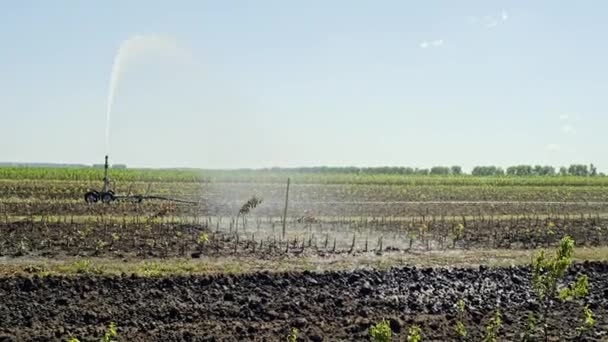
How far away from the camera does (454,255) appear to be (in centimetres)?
1511

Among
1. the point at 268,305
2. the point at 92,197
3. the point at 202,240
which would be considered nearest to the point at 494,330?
the point at 268,305

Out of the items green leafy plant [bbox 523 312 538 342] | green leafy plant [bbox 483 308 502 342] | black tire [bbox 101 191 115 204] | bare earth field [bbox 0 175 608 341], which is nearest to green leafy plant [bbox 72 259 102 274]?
bare earth field [bbox 0 175 608 341]

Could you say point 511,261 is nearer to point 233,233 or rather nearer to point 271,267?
point 271,267

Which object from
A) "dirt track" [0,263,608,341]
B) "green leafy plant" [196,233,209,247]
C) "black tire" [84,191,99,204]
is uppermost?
"black tire" [84,191,99,204]

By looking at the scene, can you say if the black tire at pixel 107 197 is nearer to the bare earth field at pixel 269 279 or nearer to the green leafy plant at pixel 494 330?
the bare earth field at pixel 269 279

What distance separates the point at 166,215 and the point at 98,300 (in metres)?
11.5

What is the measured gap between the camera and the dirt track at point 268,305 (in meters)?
9.01

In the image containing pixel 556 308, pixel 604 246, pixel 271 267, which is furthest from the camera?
pixel 604 246

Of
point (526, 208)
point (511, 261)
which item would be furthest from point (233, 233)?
point (526, 208)

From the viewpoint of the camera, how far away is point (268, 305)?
1031cm

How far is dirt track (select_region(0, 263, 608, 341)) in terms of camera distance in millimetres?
9005

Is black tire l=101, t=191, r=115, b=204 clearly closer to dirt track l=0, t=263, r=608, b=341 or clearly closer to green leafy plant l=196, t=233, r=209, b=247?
green leafy plant l=196, t=233, r=209, b=247

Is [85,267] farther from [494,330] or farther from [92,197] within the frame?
[92,197]

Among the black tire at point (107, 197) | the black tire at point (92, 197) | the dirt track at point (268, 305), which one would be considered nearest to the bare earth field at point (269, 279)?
the dirt track at point (268, 305)
